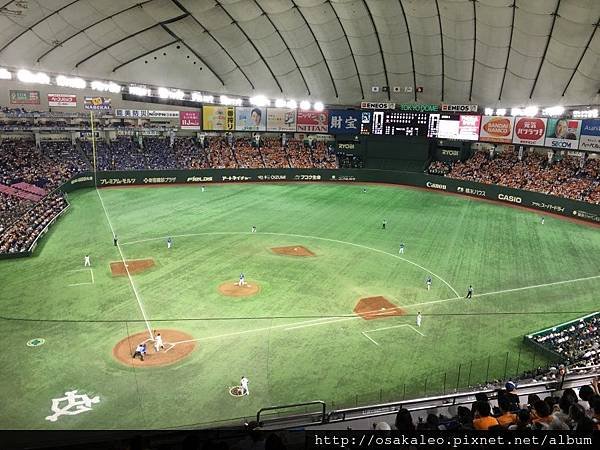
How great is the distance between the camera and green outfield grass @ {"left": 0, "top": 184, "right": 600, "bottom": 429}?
20.1 metres

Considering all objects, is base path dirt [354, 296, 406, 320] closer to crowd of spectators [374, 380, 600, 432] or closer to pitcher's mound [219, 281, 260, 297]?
pitcher's mound [219, 281, 260, 297]

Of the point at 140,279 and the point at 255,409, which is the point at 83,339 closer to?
the point at 140,279

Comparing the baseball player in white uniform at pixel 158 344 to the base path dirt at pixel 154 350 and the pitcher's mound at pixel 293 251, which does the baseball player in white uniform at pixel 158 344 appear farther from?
the pitcher's mound at pixel 293 251

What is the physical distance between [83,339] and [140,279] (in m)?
8.23

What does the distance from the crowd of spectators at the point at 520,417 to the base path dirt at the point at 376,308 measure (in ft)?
60.2

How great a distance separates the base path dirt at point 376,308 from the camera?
2814 centimetres

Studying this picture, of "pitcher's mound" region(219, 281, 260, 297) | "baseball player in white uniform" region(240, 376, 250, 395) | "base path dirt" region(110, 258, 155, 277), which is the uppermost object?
"base path dirt" region(110, 258, 155, 277)

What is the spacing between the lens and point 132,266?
34438 mm

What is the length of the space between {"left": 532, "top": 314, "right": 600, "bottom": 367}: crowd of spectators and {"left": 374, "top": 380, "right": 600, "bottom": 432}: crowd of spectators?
12.3 metres

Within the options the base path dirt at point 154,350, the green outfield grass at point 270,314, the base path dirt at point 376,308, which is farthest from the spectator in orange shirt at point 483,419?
the base path dirt at point 376,308

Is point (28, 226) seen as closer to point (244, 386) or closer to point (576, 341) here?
point (244, 386)

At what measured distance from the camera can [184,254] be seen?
3744 cm

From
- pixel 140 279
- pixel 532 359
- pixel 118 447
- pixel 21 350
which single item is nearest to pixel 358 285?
pixel 532 359

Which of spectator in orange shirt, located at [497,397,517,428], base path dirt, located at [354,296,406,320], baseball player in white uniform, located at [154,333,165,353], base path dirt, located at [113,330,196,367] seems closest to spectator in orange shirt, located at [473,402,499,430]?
spectator in orange shirt, located at [497,397,517,428]
